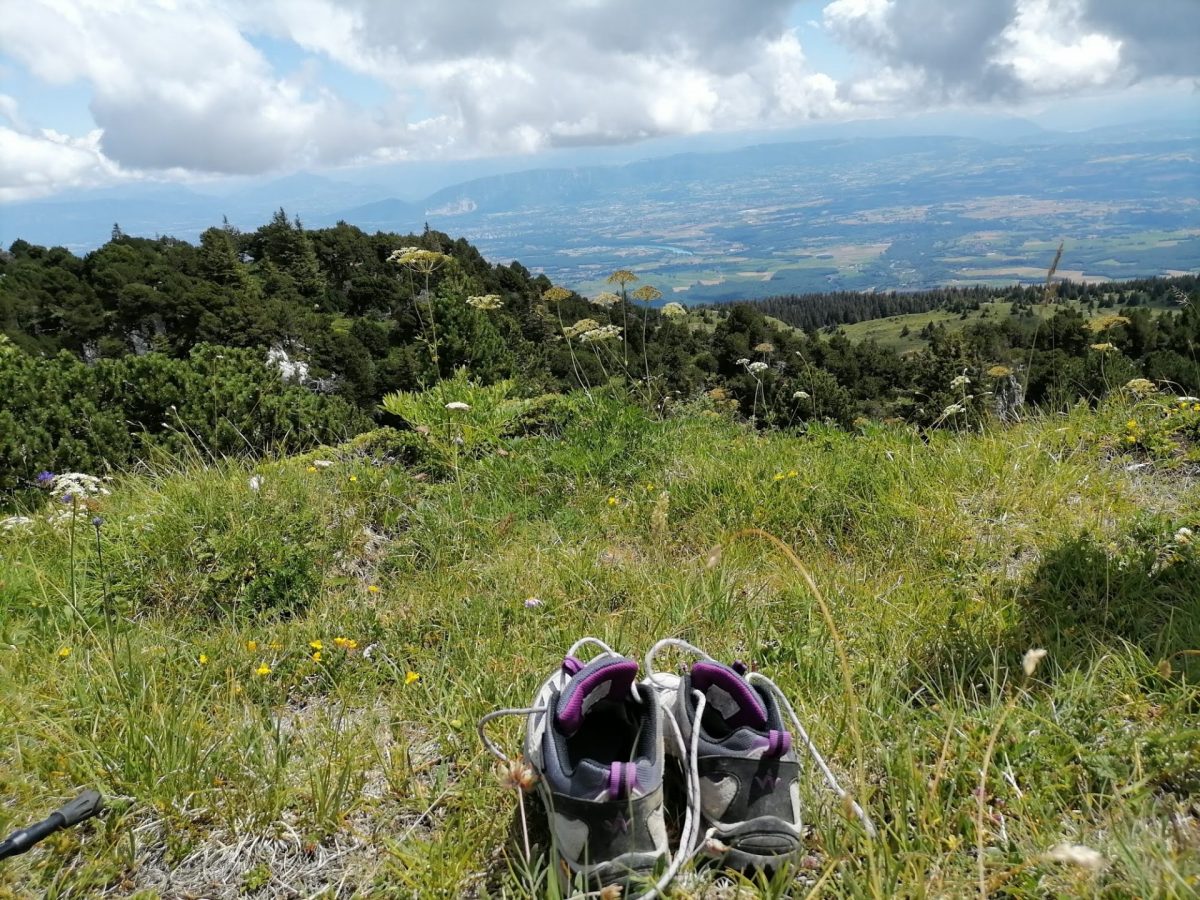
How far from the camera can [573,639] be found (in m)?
2.65

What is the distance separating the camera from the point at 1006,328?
158 feet

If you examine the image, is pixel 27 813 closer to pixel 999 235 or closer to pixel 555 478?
pixel 555 478

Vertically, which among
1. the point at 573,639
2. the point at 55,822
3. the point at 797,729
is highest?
the point at 55,822

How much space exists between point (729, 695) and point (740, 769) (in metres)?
0.23

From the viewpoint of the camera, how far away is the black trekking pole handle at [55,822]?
1.55m

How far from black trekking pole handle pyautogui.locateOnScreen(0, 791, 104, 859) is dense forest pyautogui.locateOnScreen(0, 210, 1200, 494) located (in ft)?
11.2

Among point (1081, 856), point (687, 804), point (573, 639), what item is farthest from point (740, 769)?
point (573, 639)

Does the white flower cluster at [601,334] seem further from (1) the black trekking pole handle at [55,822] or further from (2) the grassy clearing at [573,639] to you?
(1) the black trekking pole handle at [55,822]

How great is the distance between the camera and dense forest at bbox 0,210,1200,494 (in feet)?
21.7

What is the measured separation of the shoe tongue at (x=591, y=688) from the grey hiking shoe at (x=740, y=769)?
0.18 metres

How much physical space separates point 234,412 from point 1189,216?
223 meters

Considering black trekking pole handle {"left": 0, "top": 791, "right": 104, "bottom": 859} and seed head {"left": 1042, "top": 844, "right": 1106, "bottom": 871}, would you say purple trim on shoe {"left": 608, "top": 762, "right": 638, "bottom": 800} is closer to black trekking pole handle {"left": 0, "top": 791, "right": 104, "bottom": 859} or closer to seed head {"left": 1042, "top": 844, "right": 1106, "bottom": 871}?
seed head {"left": 1042, "top": 844, "right": 1106, "bottom": 871}

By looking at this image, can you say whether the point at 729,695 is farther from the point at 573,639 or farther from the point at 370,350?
the point at 370,350

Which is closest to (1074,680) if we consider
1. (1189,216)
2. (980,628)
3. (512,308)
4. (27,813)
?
(980,628)
